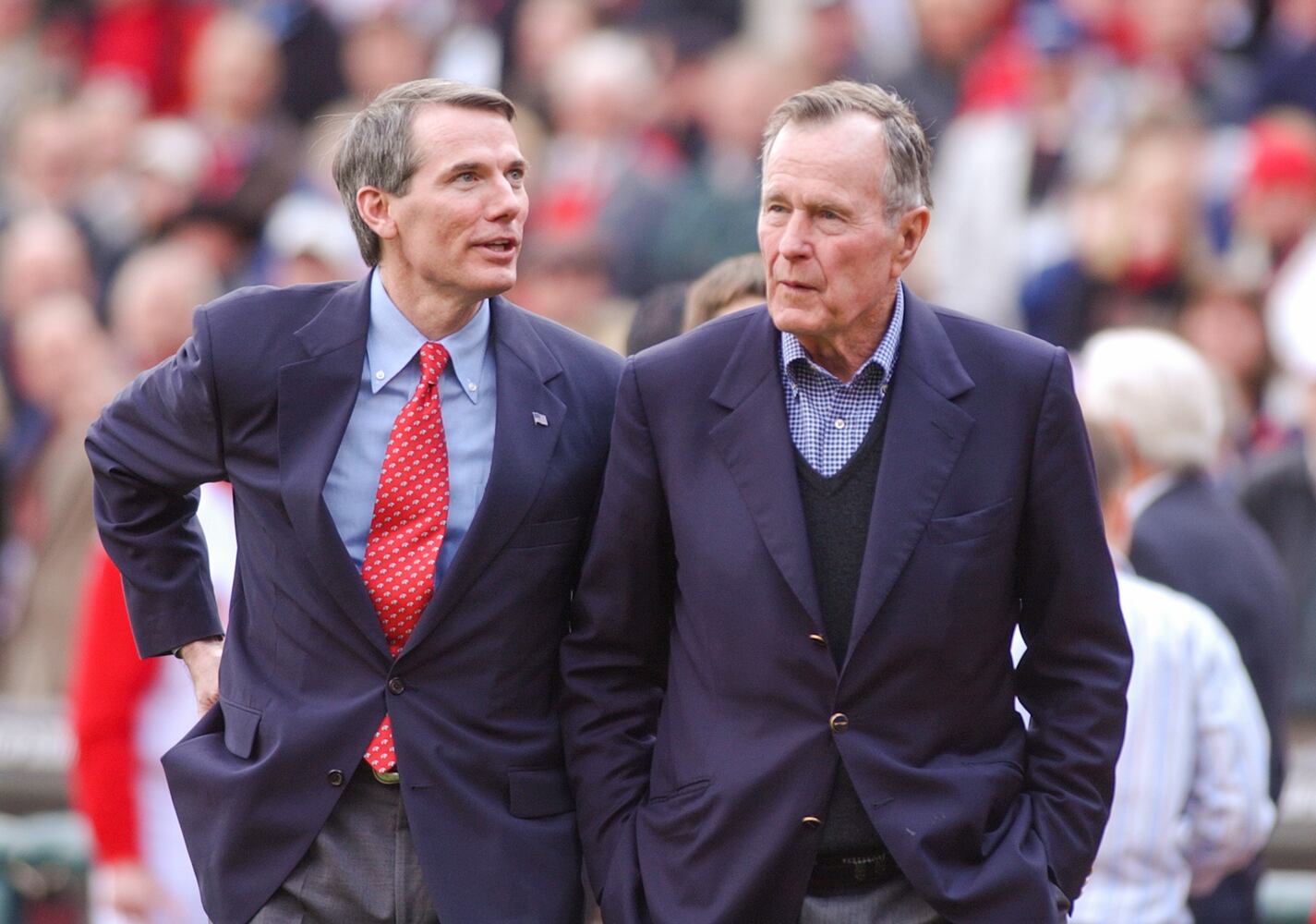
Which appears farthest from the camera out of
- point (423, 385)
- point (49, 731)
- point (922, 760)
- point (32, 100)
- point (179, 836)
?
point (32, 100)

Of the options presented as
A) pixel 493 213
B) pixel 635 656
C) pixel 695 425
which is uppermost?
pixel 493 213

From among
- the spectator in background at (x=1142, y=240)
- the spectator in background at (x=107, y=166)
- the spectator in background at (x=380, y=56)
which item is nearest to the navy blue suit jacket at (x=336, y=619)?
the spectator in background at (x=1142, y=240)

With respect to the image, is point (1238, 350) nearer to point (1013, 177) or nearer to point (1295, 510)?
point (1295, 510)

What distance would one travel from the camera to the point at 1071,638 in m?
3.98

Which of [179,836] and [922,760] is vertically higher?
[922,760]

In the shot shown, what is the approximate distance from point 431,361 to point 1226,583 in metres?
2.43

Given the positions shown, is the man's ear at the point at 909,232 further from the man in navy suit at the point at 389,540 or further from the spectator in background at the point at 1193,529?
the spectator in background at the point at 1193,529

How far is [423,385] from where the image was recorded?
164 inches

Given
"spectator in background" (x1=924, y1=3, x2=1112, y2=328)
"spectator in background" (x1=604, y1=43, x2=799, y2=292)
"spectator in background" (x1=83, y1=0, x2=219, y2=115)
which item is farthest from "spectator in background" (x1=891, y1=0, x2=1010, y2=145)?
"spectator in background" (x1=83, y1=0, x2=219, y2=115)

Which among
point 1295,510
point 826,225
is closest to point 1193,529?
point 1295,510

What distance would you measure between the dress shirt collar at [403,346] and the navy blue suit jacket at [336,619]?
0.13 ft

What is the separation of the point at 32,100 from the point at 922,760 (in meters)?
10.6

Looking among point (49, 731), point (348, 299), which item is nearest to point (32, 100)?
point (49, 731)

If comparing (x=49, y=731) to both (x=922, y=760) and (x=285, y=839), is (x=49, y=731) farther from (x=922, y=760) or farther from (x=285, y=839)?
(x=922, y=760)
